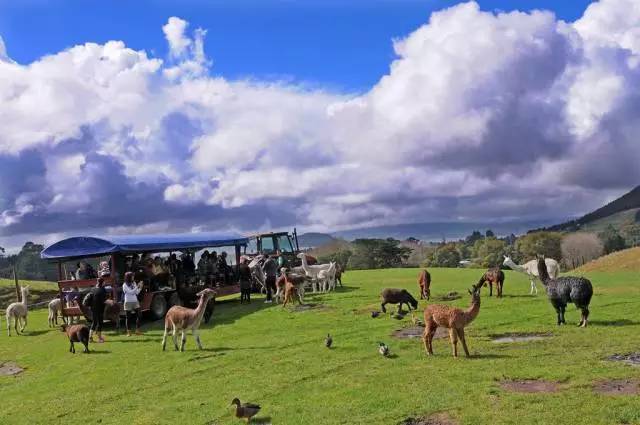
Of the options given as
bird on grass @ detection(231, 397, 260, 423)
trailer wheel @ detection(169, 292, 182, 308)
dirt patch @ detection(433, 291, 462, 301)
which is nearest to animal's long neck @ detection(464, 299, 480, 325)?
bird on grass @ detection(231, 397, 260, 423)

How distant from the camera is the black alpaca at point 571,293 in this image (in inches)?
658

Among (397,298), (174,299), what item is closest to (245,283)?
(174,299)

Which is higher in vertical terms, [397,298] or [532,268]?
[532,268]

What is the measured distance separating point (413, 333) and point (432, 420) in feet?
25.1

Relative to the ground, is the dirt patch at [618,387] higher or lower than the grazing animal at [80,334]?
lower

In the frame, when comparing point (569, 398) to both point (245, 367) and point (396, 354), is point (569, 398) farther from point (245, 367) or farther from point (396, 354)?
point (245, 367)

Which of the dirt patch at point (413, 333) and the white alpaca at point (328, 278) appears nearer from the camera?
the dirt patch at point (413, 333)

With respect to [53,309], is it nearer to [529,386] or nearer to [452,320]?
[452,320]

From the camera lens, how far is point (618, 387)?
1055cm

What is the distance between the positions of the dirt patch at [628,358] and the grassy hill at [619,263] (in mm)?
31007

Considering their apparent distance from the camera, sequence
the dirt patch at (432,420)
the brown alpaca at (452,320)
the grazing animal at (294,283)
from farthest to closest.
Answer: the grazing animal at (294,283), the brown alpaca at (452,320), the dirt patch at (432,420)

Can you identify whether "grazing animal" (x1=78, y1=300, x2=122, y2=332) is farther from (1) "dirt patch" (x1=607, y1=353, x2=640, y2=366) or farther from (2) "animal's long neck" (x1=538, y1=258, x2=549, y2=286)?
(1) "dirt patch" (x1=607, y1=353, x2=640, y2=366)

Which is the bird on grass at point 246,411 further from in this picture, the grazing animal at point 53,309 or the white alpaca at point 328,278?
the white alpaca at point 328,278


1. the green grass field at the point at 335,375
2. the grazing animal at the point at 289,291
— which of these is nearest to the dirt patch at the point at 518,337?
the green grass field at the point at 335,375
